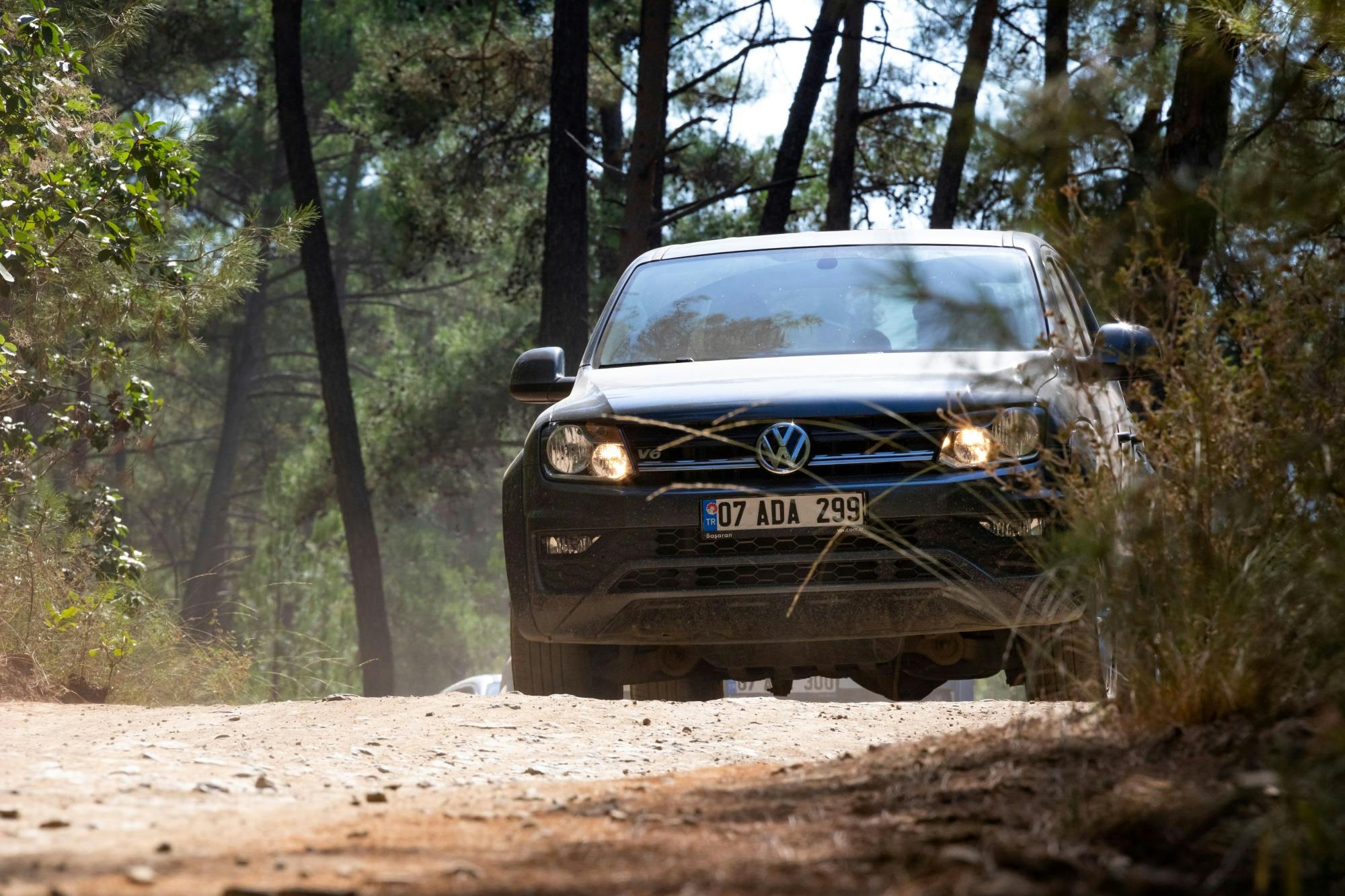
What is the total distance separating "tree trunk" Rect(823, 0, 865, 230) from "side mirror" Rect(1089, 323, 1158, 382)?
1490 cm

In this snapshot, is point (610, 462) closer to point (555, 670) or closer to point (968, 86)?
point (555, 670)

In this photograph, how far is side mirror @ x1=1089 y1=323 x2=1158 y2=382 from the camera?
13.6 ft

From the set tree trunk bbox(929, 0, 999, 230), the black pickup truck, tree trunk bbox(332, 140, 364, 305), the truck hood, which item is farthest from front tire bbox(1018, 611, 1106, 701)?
tree trunk bbox(332, 140, 364, 305)

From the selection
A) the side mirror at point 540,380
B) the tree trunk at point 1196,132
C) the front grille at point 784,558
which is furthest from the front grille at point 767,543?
the tree trunk at point 1196,132

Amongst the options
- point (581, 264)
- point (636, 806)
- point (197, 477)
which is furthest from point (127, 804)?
point (197, 477)

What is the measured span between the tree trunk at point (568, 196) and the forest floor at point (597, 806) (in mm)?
10194

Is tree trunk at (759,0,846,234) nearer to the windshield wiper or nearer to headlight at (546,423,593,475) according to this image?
the windshield wiper

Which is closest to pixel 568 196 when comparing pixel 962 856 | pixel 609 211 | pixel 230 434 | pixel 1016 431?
pixel 609 211

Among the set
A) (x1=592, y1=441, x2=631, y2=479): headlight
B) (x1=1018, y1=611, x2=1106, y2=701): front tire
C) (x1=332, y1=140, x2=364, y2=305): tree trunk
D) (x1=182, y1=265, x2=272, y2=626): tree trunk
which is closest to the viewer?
(x1=1018, y1=611, x2=1106, y2=701): front tire

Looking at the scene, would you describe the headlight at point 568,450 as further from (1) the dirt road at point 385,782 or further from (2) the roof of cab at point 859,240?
(2) the roof of cab at point 859,240

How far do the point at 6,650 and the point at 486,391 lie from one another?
60.7 ft

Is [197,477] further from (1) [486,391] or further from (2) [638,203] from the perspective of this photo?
(2) [638,203]

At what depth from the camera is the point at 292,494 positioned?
28328mm

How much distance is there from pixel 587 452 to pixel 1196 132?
6.40 m
